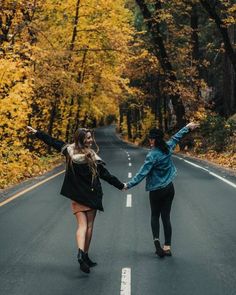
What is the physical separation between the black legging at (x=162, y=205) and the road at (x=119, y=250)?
14.6 inches

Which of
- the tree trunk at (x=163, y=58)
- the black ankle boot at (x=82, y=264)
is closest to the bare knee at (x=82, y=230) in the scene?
the black ankle boot at (x=82, y=264)

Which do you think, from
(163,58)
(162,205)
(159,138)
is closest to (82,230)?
(162,205)

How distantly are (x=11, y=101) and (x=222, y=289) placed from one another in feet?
38.1

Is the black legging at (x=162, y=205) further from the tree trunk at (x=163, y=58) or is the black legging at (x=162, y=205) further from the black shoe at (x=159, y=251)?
the tree trunk at (x=163, y=58)

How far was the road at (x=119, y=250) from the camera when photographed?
21.2 feet

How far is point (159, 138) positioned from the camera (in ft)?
25.9

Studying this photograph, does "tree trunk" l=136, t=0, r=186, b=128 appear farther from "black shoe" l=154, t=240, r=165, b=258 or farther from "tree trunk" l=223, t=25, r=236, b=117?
"black shoe" l=154, t=240, r=165, b=258

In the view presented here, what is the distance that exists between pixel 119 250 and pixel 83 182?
1.78 metres

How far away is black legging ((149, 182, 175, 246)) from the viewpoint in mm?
7883

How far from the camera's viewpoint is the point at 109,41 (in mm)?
31109

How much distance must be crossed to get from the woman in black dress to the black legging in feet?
3.38

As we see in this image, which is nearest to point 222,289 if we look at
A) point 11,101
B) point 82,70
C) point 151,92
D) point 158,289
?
point 158,289

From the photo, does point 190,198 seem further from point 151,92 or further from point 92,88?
point 151,92

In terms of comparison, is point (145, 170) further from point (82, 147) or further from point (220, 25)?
point (220, 25)
